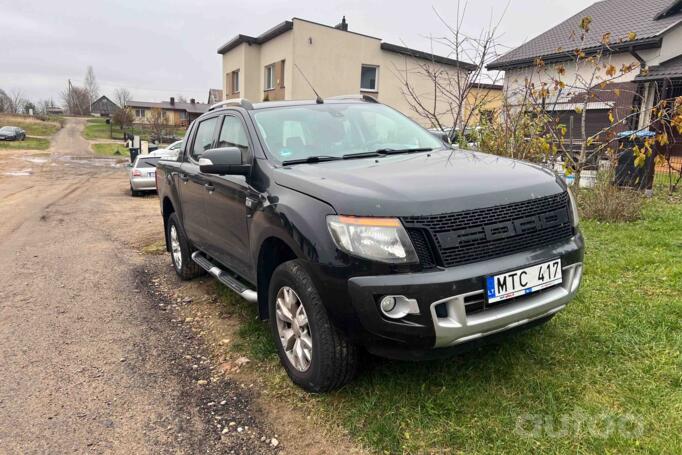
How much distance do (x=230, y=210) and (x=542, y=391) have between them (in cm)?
243

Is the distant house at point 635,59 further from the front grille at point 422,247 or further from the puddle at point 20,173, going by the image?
the puddle at point 20,173

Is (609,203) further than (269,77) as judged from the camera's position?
No

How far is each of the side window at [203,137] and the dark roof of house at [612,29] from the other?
32.5 feet

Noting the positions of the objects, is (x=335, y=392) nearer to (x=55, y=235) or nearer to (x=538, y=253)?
(x=538, y=253)

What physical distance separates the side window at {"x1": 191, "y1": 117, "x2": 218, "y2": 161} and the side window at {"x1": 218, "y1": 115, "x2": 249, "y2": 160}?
288 millimetres

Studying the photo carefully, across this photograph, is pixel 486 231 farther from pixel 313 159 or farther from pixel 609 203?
pixel 609 203

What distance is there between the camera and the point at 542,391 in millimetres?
2826

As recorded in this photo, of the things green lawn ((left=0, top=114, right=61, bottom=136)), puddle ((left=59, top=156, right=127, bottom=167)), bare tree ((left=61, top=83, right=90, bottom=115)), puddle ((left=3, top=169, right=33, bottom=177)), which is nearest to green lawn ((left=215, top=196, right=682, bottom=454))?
puddle ((left=3, top=169, right=33, bottom=177))

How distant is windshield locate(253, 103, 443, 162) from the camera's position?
3.59 m

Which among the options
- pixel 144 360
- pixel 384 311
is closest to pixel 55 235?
pixel 144 360

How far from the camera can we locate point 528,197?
2.76m

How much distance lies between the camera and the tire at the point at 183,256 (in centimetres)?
527

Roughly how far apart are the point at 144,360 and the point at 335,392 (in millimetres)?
1582

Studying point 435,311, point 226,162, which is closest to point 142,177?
point 226,162
